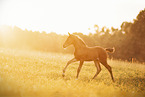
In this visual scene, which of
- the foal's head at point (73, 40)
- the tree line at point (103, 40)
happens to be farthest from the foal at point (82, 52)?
the tree line at point (103, 40)

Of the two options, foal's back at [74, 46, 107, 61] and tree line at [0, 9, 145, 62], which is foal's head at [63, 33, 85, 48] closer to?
foal's back at [74, 46, 107, 61]

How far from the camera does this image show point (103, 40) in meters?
29.0

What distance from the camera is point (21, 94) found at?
5.43 metres

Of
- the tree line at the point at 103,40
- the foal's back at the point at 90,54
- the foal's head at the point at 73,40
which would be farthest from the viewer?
the tree line at the point at 103,40

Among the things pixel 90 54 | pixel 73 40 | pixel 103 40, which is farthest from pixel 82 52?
pixel 103 40

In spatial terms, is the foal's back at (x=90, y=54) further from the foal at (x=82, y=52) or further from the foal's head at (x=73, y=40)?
the foal's head at (x=73, y=40)

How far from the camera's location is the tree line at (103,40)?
21.3 metres

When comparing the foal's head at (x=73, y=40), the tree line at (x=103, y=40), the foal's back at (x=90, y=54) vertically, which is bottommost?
the foal's back at (x=90, y=54)

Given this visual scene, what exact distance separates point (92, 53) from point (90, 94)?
2.97 m

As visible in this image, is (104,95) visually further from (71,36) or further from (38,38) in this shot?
(38,38)

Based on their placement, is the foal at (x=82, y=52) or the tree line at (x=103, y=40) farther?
the tree line at (x=103, y=40)

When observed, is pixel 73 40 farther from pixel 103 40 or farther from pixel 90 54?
pixel 103 40

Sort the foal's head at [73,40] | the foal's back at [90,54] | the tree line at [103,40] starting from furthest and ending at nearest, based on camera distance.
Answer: the tree line at [103,40], the foal's head at [73,40], the foal's back at [90,54]

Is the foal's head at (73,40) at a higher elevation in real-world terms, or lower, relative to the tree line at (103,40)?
lower
